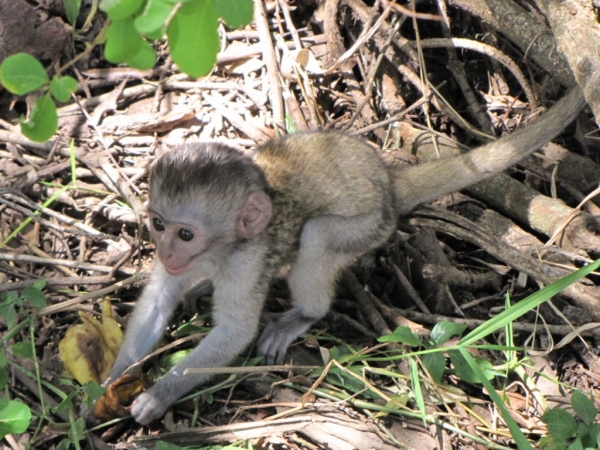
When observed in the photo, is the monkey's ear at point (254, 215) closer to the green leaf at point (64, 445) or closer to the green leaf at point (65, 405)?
the green leaf at point (65, 405)

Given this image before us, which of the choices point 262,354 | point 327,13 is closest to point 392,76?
point 327,13

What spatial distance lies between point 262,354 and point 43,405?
1.34 metres

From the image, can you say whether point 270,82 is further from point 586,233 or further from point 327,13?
point 586,233

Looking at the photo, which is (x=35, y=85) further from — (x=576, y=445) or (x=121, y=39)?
(x=576, y=445)

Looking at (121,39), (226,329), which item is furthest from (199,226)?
(121,39)

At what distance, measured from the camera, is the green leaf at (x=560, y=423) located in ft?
12.0

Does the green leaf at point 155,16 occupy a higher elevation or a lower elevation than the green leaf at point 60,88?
higher

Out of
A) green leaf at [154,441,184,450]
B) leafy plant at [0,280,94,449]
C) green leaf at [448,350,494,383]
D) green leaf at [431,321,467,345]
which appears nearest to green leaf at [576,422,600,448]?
green leaf at [448,350,494,383]

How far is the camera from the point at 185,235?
167 inches

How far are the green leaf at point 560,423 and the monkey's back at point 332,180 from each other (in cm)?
164

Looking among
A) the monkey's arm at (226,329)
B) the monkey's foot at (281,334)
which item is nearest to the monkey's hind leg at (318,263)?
the monkey's foot at (281,334)

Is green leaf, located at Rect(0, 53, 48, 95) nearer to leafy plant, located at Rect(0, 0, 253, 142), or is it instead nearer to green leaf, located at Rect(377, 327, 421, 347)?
leafy plant, located at Rect(0, 0, 253, 142)

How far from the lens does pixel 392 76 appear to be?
589cm

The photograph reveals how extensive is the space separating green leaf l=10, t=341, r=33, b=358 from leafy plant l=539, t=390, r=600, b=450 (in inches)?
113
